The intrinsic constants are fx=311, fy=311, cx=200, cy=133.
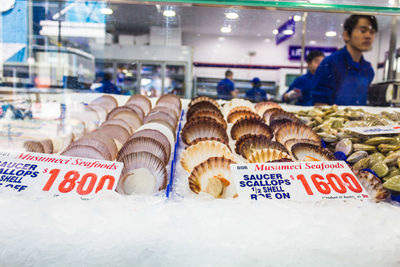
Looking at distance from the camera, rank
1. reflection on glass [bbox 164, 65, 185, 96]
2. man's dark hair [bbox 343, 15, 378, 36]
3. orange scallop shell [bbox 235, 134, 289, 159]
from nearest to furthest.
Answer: orange scallop shell [bbox 235, 134, 289, 159]
man's dark hair [bbox 343, 15, 378, 36]
reflection on glass [bbox 164, 65, 185, 96]

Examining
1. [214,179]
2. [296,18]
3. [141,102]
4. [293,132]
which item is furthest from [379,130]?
[141,102]

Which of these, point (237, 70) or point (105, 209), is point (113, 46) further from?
point (105, 209)

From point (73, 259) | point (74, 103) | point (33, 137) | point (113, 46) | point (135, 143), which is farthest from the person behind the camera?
point (113, 46)

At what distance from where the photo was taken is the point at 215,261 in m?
0.55

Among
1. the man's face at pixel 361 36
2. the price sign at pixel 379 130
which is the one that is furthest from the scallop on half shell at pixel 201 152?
the man's face at pixel 361 36

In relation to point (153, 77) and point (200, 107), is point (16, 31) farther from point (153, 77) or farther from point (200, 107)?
point (153, 77)

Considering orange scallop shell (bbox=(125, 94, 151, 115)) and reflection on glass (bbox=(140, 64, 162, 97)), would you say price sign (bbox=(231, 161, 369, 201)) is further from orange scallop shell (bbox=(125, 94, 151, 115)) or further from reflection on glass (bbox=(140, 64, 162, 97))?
reflection on glass (bbox=(140, 64, 162, 97))

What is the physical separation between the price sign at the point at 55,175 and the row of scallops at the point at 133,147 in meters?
0.05

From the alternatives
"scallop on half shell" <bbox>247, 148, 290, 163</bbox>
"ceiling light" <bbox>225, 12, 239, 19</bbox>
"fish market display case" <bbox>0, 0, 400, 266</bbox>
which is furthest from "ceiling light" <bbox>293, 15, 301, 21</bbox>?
"scallop on half shell" <bbox>247, 148, 290, 163</bbox>

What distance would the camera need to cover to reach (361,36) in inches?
58.7

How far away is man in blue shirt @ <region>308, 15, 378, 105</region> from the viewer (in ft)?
5.23

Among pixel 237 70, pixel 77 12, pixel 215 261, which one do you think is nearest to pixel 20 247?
pixel 215 261

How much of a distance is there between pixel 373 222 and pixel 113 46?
23.5 ft

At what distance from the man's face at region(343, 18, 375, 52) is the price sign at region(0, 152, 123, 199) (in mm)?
1242
